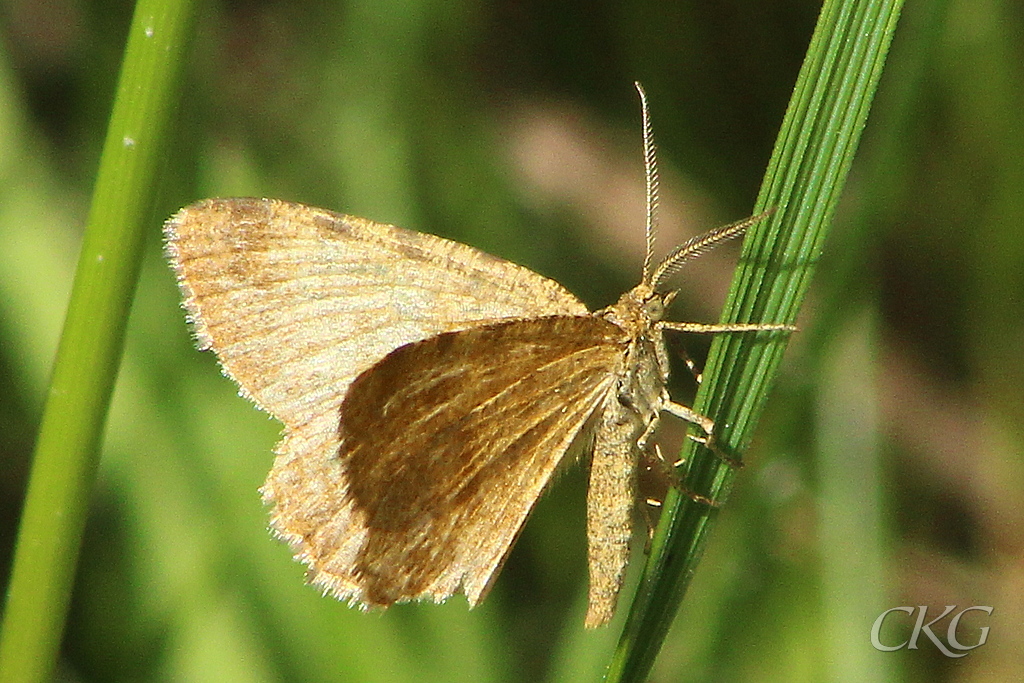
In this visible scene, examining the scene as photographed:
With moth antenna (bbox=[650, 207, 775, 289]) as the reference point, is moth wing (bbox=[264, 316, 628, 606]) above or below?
below

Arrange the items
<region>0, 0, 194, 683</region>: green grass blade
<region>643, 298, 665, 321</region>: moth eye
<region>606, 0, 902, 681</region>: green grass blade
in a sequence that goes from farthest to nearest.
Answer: <region>643, 298, 665, 321</region>: moth eye, <region>606, 0, 902, 681</region>: green grass blade, <region>0, 0, 194, 683</region>: green grass blade

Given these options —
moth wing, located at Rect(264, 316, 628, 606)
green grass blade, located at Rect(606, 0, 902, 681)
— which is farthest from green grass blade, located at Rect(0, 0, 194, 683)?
green grass blade, located at Rect(606, 0, 902, 681)

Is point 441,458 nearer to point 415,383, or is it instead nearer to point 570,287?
point 415,383

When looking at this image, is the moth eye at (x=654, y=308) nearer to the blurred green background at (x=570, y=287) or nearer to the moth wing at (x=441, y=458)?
the moth wing at (x=441, y=458)

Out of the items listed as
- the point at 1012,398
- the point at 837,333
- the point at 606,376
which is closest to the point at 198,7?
the point at 606,376

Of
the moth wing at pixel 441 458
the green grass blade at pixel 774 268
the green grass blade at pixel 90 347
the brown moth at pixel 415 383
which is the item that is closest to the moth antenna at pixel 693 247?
the brown moth at pixel 415 383

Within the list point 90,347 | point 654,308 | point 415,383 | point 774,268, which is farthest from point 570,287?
point 90,347

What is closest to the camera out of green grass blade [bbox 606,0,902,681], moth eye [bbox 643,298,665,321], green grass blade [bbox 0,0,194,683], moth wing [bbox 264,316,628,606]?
green grass blade [bbox 0,0,194,683]

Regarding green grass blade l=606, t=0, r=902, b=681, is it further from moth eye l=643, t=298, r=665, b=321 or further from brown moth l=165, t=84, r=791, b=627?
moth eye l=643, t=298, r=665, b=321
